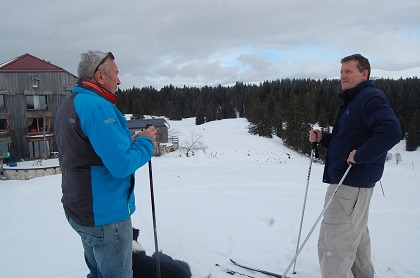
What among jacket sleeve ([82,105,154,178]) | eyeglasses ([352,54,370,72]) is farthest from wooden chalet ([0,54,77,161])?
eyeglasses ([352,54,370,72])

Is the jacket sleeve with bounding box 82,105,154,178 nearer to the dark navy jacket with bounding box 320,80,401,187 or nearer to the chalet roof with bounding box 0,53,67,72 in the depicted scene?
the dark navy jacket with bounding box 320,80,401,187

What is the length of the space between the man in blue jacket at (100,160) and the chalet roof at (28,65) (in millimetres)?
20163

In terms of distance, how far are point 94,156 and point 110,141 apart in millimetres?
218

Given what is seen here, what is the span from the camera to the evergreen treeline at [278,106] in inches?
1577

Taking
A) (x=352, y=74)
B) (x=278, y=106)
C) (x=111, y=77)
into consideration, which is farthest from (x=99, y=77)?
(x=278, y=106)

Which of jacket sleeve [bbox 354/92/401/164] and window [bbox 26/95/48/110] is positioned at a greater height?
window [bbox 26/95/48/110]

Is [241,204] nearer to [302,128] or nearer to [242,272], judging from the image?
[242,272]

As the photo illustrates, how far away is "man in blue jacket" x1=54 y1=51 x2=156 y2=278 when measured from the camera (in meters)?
1.88

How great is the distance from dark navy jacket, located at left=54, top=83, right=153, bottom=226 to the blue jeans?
6 cm

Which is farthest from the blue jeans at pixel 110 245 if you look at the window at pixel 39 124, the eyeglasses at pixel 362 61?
the window at pixel 39 124

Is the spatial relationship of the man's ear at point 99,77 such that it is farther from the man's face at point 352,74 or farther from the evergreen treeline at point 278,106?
the evergreen treeline at point 278,106

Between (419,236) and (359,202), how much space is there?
274cm

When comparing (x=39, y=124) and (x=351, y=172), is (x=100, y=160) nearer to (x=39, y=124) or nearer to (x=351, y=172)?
(x=351, y=172)

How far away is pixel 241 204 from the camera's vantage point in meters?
6.23
